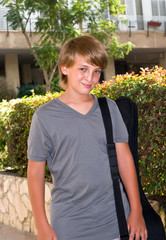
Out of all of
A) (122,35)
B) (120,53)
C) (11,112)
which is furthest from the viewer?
(122,35)

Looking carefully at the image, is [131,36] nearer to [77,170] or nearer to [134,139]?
[134,139]

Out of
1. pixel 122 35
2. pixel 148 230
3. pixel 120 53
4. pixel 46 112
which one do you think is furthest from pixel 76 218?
pixel 122 35

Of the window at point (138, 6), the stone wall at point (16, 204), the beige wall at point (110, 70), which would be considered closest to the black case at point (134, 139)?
the stone wall at point (16, 204)

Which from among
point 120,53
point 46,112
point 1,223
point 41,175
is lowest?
point 1,223

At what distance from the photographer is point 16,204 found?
532 centimetres

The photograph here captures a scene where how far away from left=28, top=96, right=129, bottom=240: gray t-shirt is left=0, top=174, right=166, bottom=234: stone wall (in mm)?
2889

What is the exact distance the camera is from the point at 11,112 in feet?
18.6

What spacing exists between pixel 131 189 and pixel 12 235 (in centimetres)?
359

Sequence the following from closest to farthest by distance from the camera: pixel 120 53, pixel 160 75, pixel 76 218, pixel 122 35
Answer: pixel 76 218
pixel 160 75
pixel 120 53
pixel 122 35

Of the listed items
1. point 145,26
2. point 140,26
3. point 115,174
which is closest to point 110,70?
point 140,26

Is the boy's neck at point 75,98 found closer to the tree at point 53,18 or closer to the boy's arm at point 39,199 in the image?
the boy's arm at point 39,199

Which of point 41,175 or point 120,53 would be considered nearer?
point 41,175

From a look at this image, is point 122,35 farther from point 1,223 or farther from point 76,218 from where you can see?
point 76,218

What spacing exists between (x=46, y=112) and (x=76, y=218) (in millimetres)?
561
